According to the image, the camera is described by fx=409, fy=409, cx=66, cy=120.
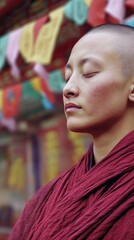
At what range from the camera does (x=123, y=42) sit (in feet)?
3.39

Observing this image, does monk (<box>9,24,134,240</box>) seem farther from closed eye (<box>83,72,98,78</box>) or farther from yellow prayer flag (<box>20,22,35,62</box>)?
yellow prayer flag (<box>20,22,35,62</box>)

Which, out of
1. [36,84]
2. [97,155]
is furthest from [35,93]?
[97,155]

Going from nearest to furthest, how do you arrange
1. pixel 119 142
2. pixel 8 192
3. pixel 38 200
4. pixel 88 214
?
pixel 88 214 → pixel 119 142 → pixel 38 200 → pixel 8 192

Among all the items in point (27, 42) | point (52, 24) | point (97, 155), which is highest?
point (97, 155)

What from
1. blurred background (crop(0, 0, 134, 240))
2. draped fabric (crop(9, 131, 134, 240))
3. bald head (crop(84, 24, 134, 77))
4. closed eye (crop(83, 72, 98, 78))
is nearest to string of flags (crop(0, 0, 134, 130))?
blurred background (crop(0, 0, 134, 240))

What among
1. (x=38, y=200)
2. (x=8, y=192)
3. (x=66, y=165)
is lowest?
(x=8, y=192)

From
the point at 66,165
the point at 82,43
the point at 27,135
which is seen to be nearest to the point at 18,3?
the point at 27,135

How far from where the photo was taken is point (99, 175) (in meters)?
0.92

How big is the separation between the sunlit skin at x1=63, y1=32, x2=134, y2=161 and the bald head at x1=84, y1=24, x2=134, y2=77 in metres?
0.01

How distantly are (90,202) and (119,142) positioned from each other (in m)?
0.17

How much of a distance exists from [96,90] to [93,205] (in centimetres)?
28

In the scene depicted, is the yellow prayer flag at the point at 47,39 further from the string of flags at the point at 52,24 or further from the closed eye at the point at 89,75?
the closed eye at the point at 89,75

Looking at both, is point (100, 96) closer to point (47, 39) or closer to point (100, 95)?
point (100, 95)

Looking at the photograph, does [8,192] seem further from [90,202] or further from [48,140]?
[90,202]
